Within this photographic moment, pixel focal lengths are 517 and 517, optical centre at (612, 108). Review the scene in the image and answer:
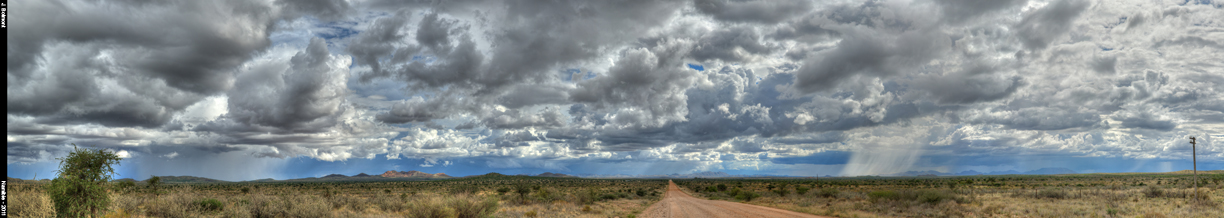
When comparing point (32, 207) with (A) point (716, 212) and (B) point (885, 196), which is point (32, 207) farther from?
(B) point (885, 196)

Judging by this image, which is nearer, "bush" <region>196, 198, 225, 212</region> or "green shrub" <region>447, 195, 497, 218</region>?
"green shrub" <region>447, 195, 497, 218</region>

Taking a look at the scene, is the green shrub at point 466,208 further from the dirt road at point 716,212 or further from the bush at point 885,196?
the bush at point 885,196

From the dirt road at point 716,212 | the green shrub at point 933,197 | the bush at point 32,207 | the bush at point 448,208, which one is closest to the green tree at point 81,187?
the bush at point 32,207

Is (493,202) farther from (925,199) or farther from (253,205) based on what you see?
(925,199)

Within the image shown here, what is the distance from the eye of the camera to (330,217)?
19734 millimetres

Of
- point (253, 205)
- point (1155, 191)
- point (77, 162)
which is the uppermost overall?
point (77, 162)

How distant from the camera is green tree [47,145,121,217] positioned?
14.9 m

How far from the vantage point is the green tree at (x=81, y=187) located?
14.9m

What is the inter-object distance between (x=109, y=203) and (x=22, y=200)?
181 cm

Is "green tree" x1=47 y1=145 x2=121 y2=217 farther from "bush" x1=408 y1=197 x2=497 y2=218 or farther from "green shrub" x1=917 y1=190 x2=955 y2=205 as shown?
"green shrub" x1=917 y1=190 x2=955 y2=205

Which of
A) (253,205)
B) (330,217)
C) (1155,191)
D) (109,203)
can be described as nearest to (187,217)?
(253,205)

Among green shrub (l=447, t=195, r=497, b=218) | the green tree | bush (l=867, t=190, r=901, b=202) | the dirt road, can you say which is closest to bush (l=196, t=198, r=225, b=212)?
the green tree

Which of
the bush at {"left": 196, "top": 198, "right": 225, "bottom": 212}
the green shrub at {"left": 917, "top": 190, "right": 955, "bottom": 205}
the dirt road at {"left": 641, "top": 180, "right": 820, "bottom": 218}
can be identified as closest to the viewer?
the bush at {"left": 196, "top": 198, "right": 225, "bottom": 212}

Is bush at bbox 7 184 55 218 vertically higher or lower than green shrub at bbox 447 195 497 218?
higher
